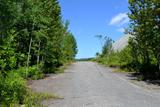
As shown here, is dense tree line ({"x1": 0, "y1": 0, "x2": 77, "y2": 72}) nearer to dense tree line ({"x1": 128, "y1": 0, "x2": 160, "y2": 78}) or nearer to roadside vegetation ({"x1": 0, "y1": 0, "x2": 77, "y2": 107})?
roadside vegetation ({"x1": 0, "y1": 0, "x2": 77, "y2": 107})

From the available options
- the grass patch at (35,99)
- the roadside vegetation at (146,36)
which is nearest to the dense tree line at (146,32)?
the roadside vegetation at (146,36)

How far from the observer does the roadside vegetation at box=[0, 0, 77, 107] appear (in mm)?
14875

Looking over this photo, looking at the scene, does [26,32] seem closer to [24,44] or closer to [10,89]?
[24,44]

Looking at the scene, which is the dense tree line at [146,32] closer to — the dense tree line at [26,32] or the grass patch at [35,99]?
the dense tree line at [26,32]

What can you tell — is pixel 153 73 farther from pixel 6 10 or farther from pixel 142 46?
pixel 6 10

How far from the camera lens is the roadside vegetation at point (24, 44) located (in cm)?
1488

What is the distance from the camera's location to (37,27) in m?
35.9

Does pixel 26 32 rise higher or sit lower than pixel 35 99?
higher

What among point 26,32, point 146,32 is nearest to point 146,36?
point 146,32

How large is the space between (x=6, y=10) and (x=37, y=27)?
16.3 meters

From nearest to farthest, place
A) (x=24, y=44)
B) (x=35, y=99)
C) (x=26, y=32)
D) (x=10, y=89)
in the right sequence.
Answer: (x=10, y=89)
(x=35, y=99)
(x=26, y=32)
(x=24, y=44)

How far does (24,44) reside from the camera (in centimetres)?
3722

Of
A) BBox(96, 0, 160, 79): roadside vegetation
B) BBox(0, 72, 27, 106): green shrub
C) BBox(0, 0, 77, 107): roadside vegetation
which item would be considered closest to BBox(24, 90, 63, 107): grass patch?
BBox(0, 0, 77, 107): roadside vegetation

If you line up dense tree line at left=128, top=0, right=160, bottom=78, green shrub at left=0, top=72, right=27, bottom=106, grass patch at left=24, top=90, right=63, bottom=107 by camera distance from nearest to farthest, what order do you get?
green shrub at left=0, top=72, right=27, bottom=106
grass patch at left=24, top=90, right=63, bottom=107
dense tree line at left=128, top=0, right=160, bottom=78
